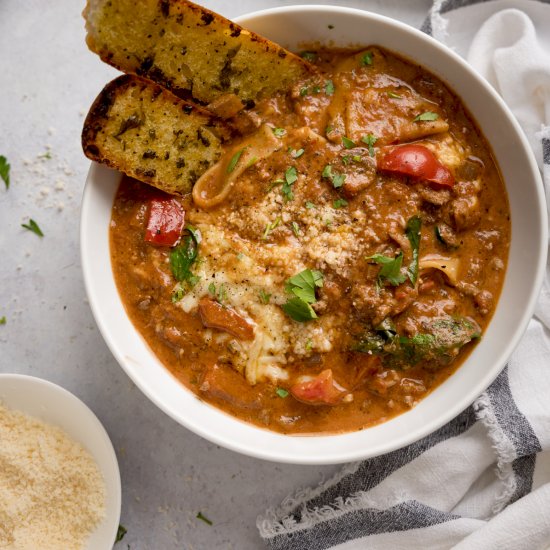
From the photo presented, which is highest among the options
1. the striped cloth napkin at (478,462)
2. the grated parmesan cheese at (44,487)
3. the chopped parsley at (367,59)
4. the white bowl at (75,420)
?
the chopped parsley at (367,59)

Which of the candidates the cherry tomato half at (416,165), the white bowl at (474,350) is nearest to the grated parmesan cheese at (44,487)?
the white bowl at (474,350)

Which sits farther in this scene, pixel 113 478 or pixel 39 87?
pixel 39 87

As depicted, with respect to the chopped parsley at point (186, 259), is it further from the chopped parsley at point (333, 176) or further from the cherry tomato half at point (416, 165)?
the cherry tomato half at point (416, 165)

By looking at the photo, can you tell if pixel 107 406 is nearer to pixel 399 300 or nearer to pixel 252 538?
pixel 252 538

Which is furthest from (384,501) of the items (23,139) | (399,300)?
(23,139)

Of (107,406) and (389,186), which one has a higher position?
(389,186)

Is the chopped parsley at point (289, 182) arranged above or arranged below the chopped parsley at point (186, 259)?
above
